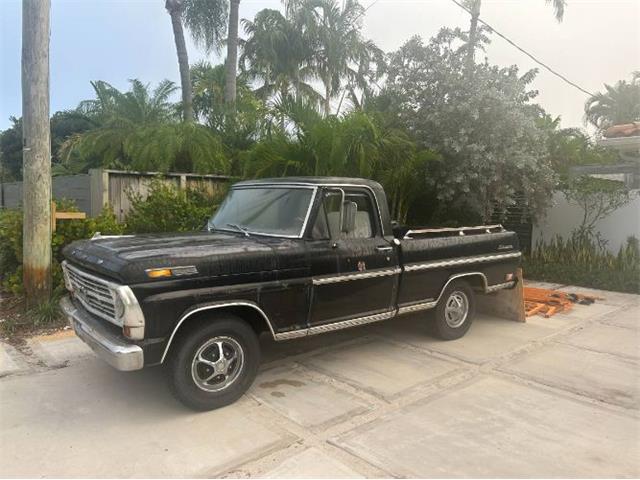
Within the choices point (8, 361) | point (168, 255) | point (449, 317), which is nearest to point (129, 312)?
point (168, 255)

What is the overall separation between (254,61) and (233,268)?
24.6 m

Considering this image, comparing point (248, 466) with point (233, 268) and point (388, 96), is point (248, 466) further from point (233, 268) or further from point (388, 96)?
point (388, 96)

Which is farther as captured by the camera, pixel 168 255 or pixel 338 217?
pixel 338 217

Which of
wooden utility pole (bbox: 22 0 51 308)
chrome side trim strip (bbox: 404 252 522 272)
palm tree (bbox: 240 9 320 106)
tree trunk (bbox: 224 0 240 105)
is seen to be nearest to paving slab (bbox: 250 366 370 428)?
chrome side trim strip (bbox: 404 252 522 272)

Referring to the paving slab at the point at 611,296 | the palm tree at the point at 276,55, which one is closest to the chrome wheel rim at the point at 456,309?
the paving slab at the point at 611,296

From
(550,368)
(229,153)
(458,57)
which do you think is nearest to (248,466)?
(550,368)

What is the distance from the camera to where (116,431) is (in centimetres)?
375

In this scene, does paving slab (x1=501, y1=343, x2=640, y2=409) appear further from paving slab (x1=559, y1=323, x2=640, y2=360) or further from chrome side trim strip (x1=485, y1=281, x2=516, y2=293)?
chrome side trim strip (x1=485, y1=281, x2=516, y2=293)

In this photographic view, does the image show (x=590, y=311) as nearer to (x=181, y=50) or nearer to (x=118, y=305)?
(x=118, y=305)

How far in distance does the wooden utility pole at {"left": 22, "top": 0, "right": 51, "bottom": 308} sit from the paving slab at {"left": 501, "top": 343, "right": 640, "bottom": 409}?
564 cm

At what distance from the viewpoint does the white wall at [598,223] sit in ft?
37.3

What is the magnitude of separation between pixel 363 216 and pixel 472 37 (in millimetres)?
9285

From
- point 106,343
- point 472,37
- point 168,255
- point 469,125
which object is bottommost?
point 106,343

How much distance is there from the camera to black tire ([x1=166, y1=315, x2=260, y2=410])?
12.8ft
